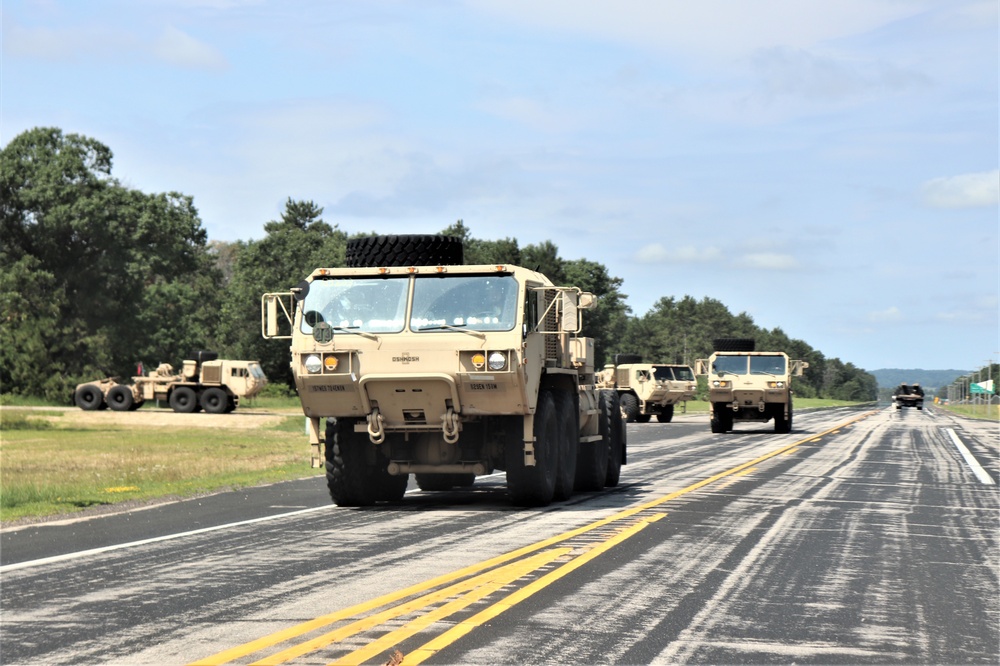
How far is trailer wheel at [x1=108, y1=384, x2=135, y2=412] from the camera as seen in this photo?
185ft

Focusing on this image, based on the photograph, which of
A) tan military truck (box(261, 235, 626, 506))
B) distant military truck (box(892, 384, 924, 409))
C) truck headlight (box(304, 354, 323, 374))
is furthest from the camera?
distant military truck (box(892, 384, 924, 409))

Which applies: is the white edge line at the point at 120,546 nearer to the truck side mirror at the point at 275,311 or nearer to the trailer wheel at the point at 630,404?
the truck side mirror at the point at 275,311

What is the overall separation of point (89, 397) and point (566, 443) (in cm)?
4568

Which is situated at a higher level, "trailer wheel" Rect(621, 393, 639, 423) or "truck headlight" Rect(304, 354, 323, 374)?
"truck headlight" Rect(304, 354, 323, 374)

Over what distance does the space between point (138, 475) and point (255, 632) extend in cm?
1523

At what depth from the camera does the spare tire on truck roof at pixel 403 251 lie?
1559 centimetres

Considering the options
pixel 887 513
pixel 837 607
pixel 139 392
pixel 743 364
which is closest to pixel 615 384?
pixel 743 364

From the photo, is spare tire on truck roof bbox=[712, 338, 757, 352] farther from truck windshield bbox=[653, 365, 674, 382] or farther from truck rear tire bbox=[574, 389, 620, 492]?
truck rear tire bbox=[574, 389, 620, 492]

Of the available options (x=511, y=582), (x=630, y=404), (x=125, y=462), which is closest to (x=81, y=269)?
(x=630, y=404)

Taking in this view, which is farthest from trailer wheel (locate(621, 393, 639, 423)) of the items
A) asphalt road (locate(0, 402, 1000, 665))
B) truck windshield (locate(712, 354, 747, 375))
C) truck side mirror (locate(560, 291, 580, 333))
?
truck side mirror (locate(560, 291, 580, 333))

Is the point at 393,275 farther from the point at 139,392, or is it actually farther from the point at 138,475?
the point at 139,392

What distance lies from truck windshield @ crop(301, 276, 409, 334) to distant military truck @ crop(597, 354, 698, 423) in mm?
38378

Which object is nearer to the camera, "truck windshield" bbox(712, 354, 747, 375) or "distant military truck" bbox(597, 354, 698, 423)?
"truck windshield" bbox(712, 354, 747, 375)

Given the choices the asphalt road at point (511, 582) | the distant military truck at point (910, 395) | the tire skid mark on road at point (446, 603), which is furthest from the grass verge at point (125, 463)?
the distant military truck at point (910, 395)
